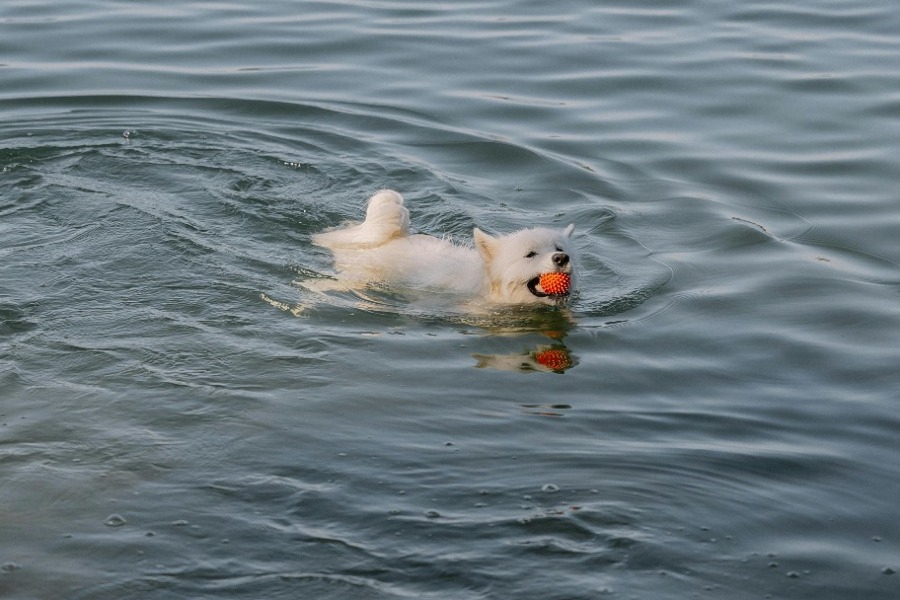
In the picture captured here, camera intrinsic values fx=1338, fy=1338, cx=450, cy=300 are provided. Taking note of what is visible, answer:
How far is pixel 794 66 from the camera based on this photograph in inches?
531

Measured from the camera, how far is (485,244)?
8312 mm

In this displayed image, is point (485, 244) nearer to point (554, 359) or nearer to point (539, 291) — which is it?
point (539, 291)

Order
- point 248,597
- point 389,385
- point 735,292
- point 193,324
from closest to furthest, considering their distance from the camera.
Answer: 1. point 248,597
2. point 389,385
3. point 193,324
4. point 735,292

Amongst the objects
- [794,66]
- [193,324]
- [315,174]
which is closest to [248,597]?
[193,324]

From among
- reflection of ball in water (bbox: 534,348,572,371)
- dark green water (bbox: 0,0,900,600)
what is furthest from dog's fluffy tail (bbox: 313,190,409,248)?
reflection of ball in water (bbox: 534,348,572,371)

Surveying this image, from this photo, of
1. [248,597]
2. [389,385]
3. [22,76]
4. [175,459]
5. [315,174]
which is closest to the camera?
[248,597]

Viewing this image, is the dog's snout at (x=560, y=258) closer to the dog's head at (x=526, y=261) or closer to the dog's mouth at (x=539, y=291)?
the dog's head at (x=526, y=261)

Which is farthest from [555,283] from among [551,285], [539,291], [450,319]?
[450,319]

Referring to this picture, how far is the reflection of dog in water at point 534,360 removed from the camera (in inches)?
303

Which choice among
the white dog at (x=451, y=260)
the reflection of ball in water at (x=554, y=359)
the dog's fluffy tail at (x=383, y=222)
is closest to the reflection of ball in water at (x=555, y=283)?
the white dog at (x=451, y=260)

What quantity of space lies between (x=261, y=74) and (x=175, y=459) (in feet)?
25.8

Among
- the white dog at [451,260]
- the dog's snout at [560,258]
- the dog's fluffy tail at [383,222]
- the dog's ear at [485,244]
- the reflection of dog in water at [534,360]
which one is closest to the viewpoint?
the reflection of dog in water at [534,360]

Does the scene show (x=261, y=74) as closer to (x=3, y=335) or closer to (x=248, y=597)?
(x=3, y=335)

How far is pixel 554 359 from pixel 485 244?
3.01 ft
